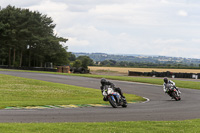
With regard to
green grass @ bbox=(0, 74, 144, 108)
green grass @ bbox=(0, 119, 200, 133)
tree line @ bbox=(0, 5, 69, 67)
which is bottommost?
green grass @ bbox=(0, 74, 144, 108)

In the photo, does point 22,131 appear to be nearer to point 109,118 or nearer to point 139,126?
point 139,126

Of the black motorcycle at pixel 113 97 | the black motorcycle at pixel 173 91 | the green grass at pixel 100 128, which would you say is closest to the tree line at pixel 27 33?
the black motorcycle at pixel 173 91

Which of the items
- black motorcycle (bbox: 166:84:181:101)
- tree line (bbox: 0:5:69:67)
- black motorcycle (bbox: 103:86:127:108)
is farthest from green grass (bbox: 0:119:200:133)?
tree line (bbox: 0:5:69:67)

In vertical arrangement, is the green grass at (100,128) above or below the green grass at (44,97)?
above

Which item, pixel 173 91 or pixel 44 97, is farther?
pixel 173 91

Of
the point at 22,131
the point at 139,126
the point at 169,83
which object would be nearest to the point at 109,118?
the point at 139,126

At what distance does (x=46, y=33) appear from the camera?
284ft

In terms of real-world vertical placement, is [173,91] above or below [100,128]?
above

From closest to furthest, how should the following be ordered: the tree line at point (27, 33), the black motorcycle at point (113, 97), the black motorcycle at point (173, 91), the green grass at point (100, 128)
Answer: the green grass at point (100, 128) < the black motorcycle at point (113, 97) < the black motorcycle at point (173, 91) < the tree line at point (27, 33)

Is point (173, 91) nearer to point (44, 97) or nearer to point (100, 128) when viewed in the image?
point (44, 97)

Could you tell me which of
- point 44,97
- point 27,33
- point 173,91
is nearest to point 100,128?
point 44,97

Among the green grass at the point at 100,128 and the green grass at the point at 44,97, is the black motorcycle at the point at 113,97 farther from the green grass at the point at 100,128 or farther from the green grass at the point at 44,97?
the green grass at the point at 100,128

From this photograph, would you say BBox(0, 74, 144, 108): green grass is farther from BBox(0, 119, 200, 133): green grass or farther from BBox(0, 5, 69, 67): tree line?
BBox(0, 5, 69, 67): tree line

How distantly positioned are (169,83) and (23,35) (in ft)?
206
